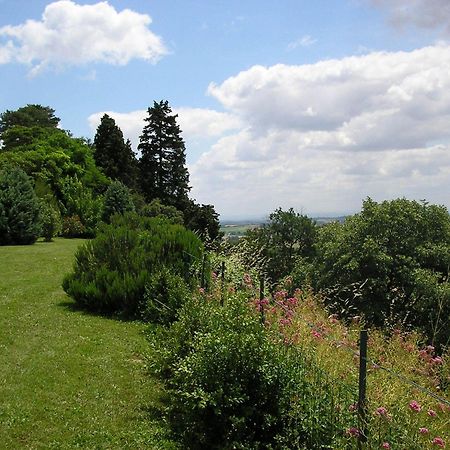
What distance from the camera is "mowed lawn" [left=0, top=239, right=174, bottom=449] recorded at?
4.55 metres

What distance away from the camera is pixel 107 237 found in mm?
10062

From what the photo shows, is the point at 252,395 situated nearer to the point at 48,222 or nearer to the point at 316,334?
the point at 316,334

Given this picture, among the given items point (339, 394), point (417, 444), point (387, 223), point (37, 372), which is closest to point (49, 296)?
point (37, 372)

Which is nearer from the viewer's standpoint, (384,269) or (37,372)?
(37,372)

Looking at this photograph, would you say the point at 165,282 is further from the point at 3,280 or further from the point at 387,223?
the point at 387,223

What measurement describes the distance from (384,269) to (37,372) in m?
15.9

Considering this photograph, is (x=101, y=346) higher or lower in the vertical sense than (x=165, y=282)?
lower

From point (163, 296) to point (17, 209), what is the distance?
15550mm

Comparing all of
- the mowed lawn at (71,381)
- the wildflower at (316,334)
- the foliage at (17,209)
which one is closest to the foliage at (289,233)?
the foliage at (17,209)

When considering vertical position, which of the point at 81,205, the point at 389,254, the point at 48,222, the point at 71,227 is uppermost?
the point at 81,205

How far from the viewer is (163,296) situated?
28.7ft

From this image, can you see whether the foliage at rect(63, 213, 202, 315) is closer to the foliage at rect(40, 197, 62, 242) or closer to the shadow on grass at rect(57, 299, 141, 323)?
the shadow on grass at rect(57, 299, 141, 323)

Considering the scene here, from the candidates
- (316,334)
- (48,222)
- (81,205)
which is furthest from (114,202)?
(316,334)

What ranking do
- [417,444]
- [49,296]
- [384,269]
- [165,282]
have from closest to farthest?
[417,444], [165,282], [49,296], [384,269]
